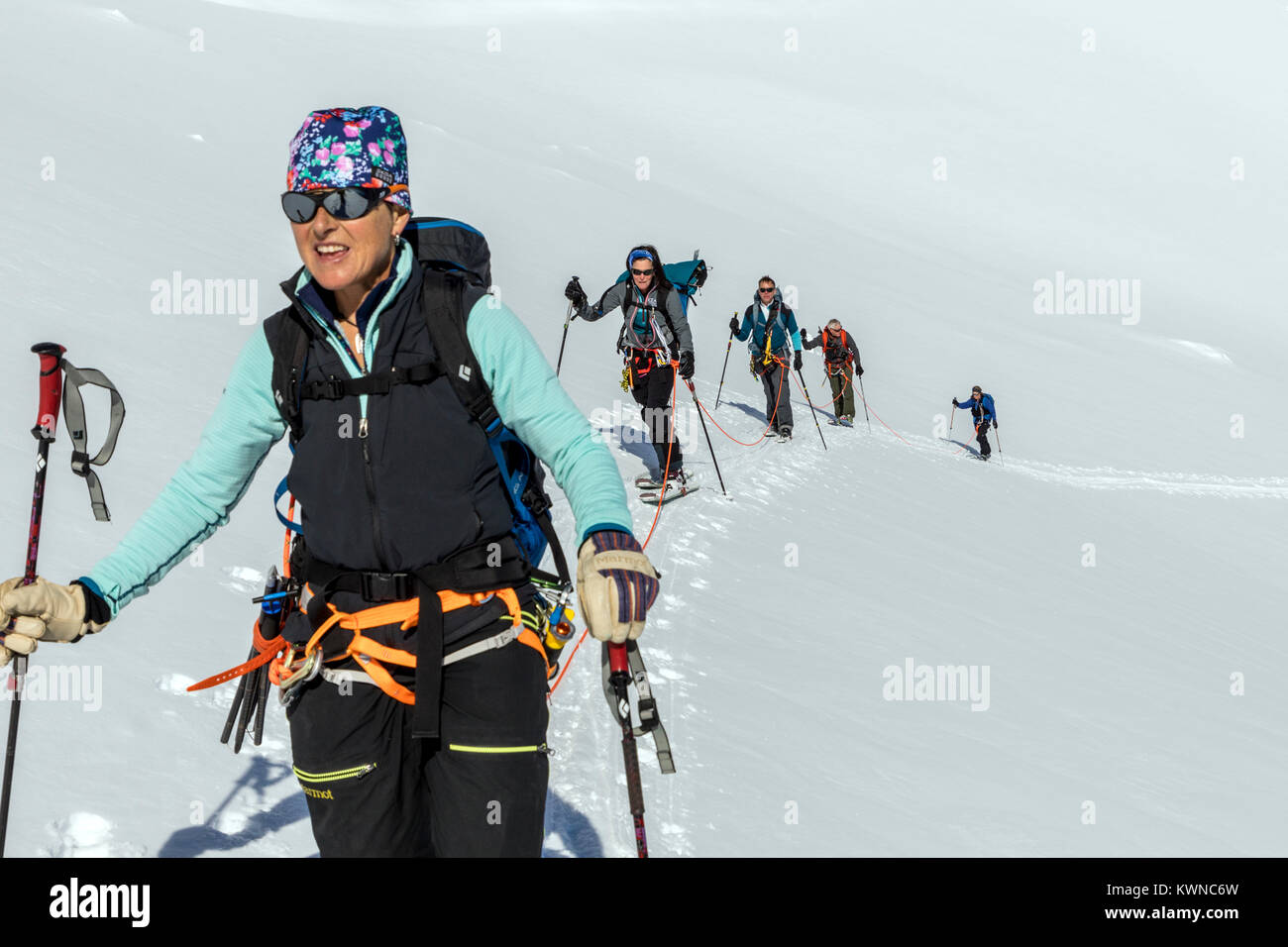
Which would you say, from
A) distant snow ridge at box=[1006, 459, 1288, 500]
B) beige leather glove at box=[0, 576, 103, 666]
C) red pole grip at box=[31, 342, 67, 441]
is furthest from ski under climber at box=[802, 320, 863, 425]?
beige leather glove at box=[0, 576, 103, 666]

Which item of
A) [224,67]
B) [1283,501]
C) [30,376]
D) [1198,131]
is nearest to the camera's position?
[30,376]

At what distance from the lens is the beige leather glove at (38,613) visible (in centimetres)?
256

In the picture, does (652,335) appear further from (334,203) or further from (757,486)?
(334,203)

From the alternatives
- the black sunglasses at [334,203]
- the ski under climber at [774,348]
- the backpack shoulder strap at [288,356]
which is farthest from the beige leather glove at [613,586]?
the ski under climber at [774,348]

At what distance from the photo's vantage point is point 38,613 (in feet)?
8.49

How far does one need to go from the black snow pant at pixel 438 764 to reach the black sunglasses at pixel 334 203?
1.02 metres

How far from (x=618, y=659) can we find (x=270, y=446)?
908 millimetres

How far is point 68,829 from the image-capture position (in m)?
3.88

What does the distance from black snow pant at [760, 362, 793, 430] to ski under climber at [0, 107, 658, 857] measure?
11.9 meters

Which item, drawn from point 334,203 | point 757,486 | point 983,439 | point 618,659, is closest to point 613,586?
point 618,659

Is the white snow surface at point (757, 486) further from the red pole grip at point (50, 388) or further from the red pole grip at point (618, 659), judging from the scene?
the red pole grip at point (618, 659)

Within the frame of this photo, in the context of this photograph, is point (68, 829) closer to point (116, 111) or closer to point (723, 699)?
point (723, 699)
